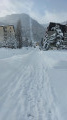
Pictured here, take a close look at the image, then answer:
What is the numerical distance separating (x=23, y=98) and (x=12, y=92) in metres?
0.79

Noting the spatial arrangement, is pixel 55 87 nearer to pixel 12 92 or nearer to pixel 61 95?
pixel 61 95

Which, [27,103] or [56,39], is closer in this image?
[27,103]

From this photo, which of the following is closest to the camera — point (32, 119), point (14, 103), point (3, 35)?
point (32, 119)

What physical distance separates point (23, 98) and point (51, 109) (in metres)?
1.20

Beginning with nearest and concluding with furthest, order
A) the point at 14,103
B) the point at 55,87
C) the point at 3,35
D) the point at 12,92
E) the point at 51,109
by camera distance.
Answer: the point at 51,109 < the point at 14,103 < the point at 12,92 < the point at 55,87 < the point at 3,35

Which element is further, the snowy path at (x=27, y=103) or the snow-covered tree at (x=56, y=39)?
the snow-covered tree at (x=56, y=39)

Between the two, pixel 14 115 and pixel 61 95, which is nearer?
pixel 14 115

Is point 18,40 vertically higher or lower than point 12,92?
lower

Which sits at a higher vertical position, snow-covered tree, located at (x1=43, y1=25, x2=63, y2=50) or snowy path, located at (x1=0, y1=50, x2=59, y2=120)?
snowy path, located at (x1=0, y1=50, x2=59, y2=120)

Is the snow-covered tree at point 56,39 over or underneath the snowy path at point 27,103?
underneath

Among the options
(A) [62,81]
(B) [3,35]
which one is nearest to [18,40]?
(B) [3,35]

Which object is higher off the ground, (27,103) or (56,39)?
(27,103)

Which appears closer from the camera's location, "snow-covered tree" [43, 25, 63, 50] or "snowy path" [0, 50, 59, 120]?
"snowy path" [0, 50, 59, 120]

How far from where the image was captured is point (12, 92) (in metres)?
7.07
